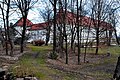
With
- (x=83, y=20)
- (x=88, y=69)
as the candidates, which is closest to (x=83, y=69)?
(x=88, y=69)

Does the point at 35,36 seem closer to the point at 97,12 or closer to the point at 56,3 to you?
the point at 97,12

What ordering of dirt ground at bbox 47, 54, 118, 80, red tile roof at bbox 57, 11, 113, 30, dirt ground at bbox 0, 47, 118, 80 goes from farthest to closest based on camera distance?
red tile roof at bbox 57, 11, 113, 30
dirt ground at bbox 47, 54, 118, 80
dirt ground at bbox 0, 47, 118, 80

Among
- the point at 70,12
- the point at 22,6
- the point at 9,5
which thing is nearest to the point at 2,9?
the point at 9,5

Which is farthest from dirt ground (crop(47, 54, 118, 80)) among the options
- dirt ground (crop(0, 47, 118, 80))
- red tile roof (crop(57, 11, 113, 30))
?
red tile roof (crop(57, 11, 113, 30))

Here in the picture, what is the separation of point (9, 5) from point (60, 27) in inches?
322

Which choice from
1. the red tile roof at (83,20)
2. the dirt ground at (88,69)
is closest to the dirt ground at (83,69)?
the dirt ground at (88,69)

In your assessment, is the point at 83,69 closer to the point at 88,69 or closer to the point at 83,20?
the point at 88,69

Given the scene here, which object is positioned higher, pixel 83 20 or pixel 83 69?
pixel 83 20

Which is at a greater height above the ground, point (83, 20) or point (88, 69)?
point (83, 20)

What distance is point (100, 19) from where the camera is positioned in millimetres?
49344

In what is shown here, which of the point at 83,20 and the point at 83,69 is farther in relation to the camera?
the point at 83,20

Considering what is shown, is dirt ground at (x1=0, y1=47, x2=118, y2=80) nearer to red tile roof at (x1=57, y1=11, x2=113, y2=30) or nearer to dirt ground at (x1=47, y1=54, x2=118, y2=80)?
dirt ground at (x1=47, y1=54, x2=118, y2=80)

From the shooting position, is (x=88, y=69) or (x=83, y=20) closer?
(x=88, y=69)

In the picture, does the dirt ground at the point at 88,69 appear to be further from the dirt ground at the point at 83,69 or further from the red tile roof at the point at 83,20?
the red tile roof at the point at 83,20
